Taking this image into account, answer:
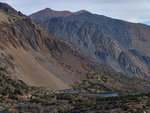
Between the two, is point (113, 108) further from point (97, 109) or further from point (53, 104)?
point (53, 104)

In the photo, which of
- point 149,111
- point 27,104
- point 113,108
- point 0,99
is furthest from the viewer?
point 0,99

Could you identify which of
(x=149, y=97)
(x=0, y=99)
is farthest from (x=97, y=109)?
(x=0, y=99)

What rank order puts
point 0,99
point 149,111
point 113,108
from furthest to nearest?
point 0,99 → point 113,108 → point 149,111

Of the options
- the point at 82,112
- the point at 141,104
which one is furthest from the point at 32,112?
the point at 141,104

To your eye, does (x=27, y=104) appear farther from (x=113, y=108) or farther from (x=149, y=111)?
(x=149, y=111)

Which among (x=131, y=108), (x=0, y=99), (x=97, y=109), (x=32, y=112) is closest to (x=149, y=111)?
(x=131, y=108)

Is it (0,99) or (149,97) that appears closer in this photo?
(149,97)

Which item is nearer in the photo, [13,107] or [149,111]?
[149,111]

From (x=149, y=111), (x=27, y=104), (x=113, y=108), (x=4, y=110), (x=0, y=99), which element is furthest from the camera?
(x=0, y=99)

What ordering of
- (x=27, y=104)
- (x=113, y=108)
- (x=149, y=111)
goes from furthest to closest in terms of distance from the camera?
(x=27, y=104) < (x=113, y=108) < (x=149, y=111)
